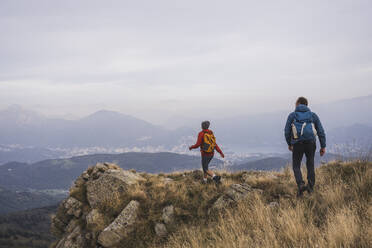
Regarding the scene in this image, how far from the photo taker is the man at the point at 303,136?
7.36m

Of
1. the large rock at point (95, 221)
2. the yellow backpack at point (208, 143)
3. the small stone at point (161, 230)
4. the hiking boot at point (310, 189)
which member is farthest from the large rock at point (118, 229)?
the hiking boot at point (310, 189)

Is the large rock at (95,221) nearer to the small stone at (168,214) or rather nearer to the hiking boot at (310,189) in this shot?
the small stone at (168,214)

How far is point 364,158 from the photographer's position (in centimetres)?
916

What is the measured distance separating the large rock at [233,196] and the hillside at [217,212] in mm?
34

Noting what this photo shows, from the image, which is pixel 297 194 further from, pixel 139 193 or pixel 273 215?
pixel 139 193

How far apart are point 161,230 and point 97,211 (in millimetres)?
3051

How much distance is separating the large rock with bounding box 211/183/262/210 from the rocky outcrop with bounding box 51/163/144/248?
3097mm

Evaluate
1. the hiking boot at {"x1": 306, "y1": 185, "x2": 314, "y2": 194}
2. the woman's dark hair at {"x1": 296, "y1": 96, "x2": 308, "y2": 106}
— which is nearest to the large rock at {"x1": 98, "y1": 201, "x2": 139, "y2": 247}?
the hiking boot at {"x1": 306, "y1": 185, "x2": 314, "y2": 194}

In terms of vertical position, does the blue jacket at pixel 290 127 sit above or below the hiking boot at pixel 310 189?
above

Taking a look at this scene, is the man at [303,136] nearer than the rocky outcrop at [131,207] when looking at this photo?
Yes

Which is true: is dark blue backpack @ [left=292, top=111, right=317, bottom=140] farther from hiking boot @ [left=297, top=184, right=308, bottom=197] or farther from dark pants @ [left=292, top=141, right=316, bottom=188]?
hiking boot @ [left=297, top=184, right=308, bottom=197]

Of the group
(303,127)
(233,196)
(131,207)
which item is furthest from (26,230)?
(303,127)

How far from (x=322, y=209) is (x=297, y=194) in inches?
61.4

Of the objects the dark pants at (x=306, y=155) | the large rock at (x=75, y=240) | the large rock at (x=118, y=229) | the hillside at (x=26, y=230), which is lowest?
the hillside at (x=26, y=230)
